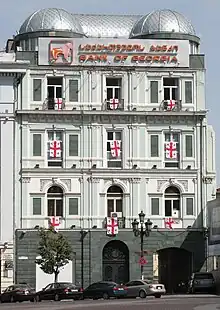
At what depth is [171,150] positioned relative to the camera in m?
75.6

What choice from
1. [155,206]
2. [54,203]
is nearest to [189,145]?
[155,206]

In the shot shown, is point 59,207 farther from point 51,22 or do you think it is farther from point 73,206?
point 51,22

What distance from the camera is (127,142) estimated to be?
2960 inches

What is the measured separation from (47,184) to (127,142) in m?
7.11

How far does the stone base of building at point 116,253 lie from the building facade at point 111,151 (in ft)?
0.26

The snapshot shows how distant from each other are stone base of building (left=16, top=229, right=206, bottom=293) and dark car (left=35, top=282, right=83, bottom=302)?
9.22 metres

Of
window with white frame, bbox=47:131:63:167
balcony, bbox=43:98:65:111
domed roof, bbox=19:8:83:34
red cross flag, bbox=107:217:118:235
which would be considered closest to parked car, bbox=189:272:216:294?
red cross flag, bbox=107:217:118:235

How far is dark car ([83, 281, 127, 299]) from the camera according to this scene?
6169 cm

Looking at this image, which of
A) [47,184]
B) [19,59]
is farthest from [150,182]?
[19,59]

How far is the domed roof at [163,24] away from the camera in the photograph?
7831 centimetres

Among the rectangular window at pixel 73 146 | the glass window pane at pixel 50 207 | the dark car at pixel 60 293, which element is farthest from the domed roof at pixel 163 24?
the dark car at pixel 60 293

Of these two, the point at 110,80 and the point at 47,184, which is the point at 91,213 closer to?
the point at 47,184

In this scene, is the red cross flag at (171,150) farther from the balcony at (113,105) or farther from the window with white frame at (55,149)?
the window with white frame at (55,149)

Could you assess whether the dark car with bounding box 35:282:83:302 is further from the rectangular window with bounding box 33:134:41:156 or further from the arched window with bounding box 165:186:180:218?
the arched window with bounding box 165:186:180:218
